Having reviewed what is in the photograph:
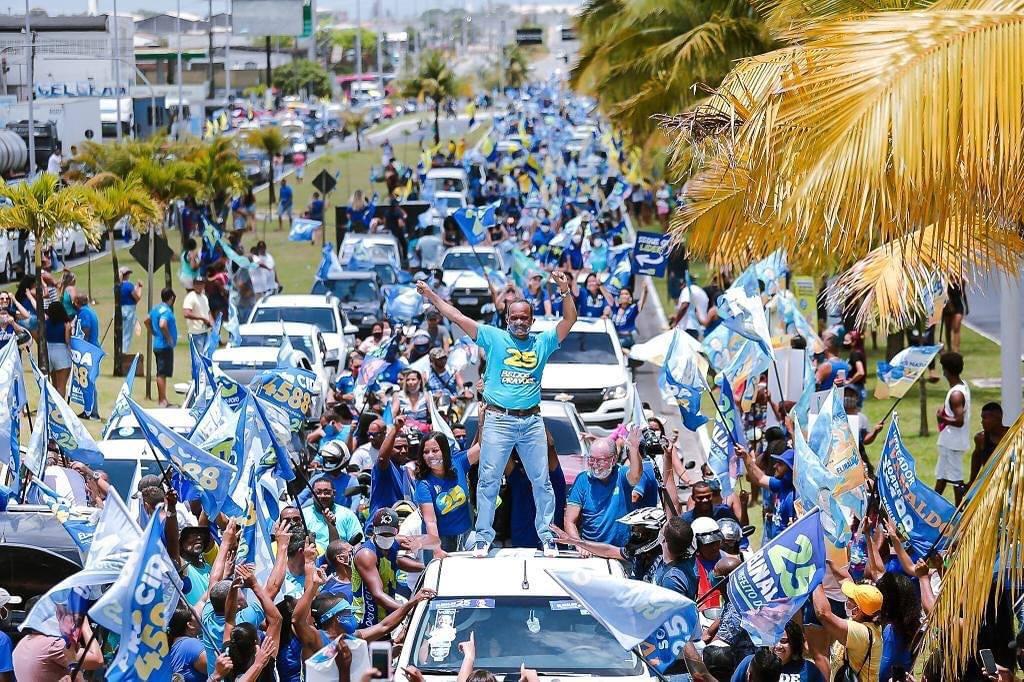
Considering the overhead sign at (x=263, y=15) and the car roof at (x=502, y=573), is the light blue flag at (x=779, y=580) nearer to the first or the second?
the car roof at (x=502, y=573)

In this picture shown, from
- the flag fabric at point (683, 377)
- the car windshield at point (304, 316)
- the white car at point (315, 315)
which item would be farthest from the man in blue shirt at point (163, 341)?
the flag fabric at point (683, 377)

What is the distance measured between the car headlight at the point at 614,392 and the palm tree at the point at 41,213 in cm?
716

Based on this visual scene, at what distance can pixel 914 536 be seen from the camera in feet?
33.6

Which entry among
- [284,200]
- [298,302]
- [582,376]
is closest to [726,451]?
[582,376]

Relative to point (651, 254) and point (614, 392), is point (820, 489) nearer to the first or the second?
point (614, 392)

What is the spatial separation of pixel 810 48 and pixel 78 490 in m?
7.04

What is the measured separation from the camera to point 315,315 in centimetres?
2397

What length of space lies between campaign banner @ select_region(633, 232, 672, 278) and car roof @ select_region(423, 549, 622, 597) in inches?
582

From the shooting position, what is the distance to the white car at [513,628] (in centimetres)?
856

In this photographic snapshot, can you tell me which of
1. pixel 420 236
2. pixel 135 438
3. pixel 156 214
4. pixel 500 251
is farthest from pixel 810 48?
pixel 420 236

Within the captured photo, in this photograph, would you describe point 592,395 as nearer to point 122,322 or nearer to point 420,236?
point 122,322

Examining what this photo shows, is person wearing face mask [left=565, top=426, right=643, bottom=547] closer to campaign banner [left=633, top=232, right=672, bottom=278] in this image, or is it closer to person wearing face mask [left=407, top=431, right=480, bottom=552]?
person wearing face mask [left=407, top=431, right=480, bottom=552]

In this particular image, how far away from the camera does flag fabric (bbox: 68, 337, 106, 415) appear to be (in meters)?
17.6

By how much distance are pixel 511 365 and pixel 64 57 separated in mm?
48333
